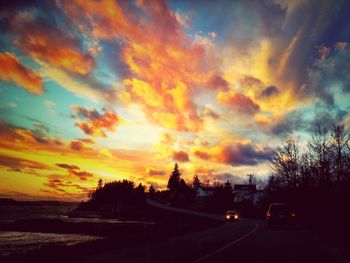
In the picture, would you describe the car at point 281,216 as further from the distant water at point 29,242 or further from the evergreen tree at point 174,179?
the evergreen tree at point 174,179

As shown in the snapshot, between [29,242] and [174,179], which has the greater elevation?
[174,179]

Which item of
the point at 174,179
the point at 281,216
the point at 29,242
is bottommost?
the point at 29,242

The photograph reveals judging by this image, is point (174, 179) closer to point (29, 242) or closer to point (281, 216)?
point (29, 242)

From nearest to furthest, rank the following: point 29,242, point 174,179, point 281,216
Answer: point 281,216
point 29,242
point 174,179

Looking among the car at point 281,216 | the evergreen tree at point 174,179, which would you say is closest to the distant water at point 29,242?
the car at point 281,216

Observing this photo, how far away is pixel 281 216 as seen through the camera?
88.8 ft

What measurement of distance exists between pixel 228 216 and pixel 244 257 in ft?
126

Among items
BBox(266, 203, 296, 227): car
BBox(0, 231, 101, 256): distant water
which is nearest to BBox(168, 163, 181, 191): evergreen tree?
BBox(0, 231, 101, 256): distant water

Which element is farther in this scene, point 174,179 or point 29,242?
point 174,179

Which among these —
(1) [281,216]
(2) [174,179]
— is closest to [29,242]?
(1) [281,216]

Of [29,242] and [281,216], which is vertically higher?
[281,216]

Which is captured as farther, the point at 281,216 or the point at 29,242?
the point at 29,242

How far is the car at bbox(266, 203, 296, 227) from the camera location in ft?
88.2

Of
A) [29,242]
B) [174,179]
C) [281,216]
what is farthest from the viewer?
[174,179]
